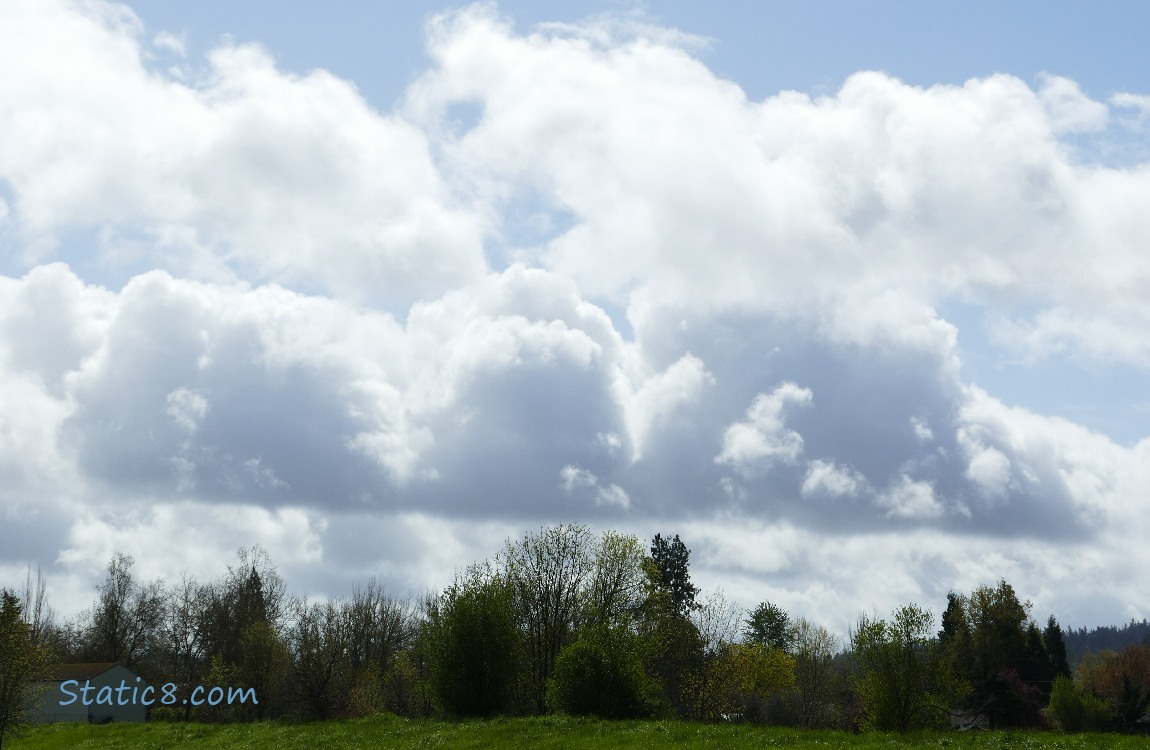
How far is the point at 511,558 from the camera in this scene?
2240 inches

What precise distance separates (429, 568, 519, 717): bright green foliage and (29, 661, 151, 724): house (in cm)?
5215

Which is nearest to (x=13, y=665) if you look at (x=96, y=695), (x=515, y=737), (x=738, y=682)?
(x=515, y=737)

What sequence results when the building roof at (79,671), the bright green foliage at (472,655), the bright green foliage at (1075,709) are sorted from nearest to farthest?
1. the bright green foliage at (472,655)
2. the bright green foliage at (1075,709)
3. the building roof at (79,671)

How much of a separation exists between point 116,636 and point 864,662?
304 ft

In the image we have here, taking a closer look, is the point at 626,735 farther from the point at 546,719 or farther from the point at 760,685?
the point at 760,685

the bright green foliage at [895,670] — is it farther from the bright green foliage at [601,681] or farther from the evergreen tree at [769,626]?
the evergreen tree at [769,626]

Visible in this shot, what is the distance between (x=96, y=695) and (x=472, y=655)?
57.3 meters

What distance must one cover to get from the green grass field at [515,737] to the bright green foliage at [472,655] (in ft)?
7.25

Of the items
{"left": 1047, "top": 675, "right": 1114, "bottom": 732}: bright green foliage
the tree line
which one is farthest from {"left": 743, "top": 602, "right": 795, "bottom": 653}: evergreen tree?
{"left": 1047, "top": 675, "right": 1114, "bottom": 732}: bright green foliage

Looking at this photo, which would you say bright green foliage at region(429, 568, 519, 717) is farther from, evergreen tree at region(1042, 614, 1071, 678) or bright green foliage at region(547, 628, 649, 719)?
evergreen tree at region(1042, 614, 1071, 678)

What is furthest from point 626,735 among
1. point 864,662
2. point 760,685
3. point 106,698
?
point 106,698

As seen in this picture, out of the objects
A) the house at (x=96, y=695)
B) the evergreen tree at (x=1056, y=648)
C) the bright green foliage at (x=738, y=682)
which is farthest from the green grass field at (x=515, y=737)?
the evergreen tree at (x=1056, y=648)

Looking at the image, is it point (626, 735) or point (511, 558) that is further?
point (511, 558)

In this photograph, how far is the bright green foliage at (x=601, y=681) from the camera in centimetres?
3875
